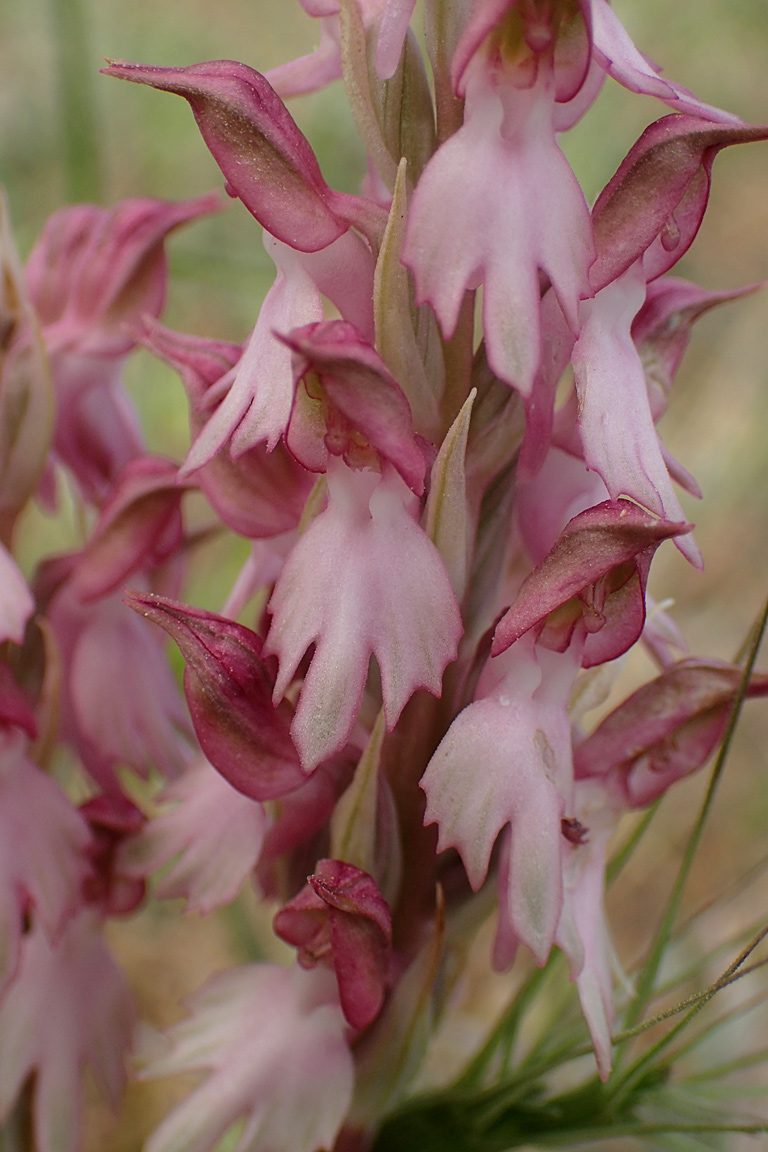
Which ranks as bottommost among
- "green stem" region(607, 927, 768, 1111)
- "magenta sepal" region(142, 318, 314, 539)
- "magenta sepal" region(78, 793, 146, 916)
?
"green stem" region(607, 927, 768, 1111)

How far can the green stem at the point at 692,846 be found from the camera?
1.61 feet

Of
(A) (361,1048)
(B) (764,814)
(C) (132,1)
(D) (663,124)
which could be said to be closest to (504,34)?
(D) (663,124)

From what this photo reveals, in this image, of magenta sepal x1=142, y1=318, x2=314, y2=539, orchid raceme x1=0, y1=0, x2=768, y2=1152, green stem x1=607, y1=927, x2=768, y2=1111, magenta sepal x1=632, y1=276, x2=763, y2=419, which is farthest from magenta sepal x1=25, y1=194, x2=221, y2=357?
green stem x1=607, y1=927, x2=768, y2=1111

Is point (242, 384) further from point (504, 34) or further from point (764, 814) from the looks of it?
point (764, 814)

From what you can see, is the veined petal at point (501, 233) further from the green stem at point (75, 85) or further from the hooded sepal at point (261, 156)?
the green stem at point (75, 85)

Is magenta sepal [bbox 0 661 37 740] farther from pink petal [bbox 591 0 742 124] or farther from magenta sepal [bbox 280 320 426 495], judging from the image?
pink petal [bbox 591 0 742 124]

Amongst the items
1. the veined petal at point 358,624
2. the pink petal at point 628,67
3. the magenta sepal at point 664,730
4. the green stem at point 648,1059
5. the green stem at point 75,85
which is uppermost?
the green stem at point 75,85

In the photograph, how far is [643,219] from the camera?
42 centimetres

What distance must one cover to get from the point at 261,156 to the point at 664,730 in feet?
0.94

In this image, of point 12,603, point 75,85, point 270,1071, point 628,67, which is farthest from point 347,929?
point 75,85

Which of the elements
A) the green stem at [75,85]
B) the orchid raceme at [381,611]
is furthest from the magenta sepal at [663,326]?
the green stem at [75,85]

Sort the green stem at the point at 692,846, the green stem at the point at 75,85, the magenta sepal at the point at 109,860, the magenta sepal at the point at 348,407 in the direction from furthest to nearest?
the green stem at the point at 75,85
the magenta sepal at the point at 109,860
the green stem at the point at 692,846
the magenta sepal at the point at 348,407

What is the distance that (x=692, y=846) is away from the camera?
53cm

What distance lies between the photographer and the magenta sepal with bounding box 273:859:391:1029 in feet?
1.52
